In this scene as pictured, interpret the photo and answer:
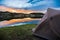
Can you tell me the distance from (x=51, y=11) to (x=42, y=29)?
31 centimetres

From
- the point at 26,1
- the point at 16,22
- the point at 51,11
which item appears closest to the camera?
the point at 51,11

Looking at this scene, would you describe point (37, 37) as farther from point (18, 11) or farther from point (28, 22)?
point (18, 11)

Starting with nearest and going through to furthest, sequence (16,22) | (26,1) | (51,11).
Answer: (51,11), (16,22), (26,1)

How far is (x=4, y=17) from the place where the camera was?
9.82ft

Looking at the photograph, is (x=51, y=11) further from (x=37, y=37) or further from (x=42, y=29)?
(x=37, y=37)

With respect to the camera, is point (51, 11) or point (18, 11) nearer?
point (51, 11)

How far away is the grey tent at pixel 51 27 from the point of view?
70.3 inches

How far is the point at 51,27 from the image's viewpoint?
5.99ft

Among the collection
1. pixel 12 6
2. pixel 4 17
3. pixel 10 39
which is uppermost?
pixel 12 6

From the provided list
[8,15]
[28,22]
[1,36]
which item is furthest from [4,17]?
[1,36]

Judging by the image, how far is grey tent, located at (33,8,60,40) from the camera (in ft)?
5.86

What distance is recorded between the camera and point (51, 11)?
1.91m

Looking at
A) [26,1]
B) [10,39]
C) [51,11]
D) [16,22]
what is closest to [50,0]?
[26,1]

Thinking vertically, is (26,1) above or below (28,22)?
above
